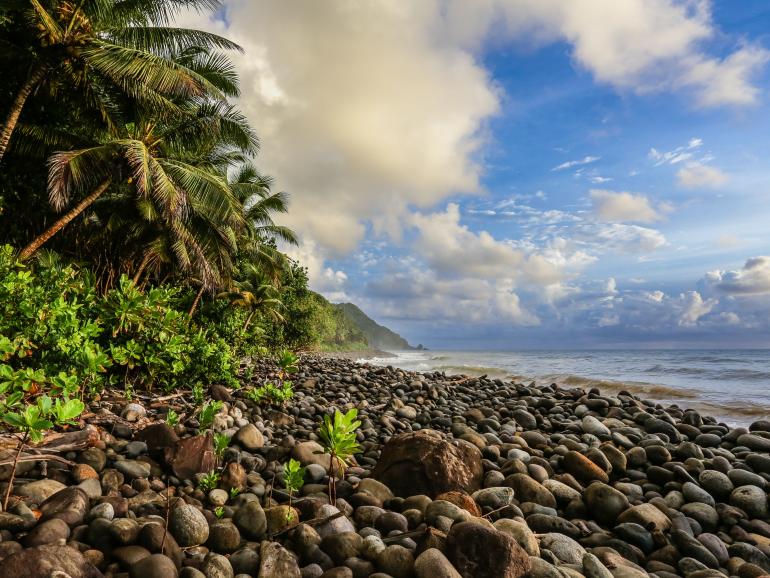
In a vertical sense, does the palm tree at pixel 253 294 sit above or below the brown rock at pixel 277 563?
above

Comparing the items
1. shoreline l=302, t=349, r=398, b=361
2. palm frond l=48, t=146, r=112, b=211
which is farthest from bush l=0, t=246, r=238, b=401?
shoreline l=302, t=349, r=398, b=361

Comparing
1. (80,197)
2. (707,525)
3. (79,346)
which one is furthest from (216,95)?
(707,525)

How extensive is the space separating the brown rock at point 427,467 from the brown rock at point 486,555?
1.46 metres

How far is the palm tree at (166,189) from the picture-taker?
476 inches

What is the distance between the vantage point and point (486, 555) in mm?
2617

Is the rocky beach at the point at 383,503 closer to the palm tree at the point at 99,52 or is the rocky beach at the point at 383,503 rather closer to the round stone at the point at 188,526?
the round stone at the point at 188,526

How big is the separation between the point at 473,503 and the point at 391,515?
2.70 ft

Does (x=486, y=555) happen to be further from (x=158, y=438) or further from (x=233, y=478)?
(x=158, y=438)

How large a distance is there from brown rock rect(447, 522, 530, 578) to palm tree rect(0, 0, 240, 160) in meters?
12.5

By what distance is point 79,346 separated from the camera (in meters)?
5.44

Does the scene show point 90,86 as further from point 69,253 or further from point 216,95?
point 69,253

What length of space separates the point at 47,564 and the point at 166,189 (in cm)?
1217

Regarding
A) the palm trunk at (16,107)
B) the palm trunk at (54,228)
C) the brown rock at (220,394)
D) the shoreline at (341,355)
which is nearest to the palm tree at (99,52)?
Answer: the palm trunk at (16,107)

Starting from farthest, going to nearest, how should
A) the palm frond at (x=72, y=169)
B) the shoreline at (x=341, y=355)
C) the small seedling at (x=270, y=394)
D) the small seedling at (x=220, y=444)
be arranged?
the shoreline at (x=341, y=355) → the palm frond at (x=72, y=169) → the small seedling at (x=270, y=394) → the small seedling at (x=220, y=444)
